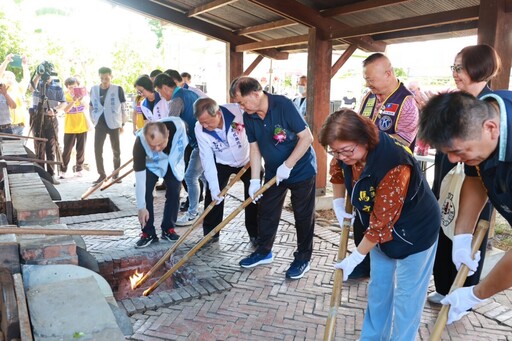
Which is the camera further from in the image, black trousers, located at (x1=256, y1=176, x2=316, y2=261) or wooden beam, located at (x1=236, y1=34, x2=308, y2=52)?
black trousers, located at (x1=256, y1=176, x2=316, y2=261)

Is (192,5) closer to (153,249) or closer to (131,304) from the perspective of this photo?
(153,249)

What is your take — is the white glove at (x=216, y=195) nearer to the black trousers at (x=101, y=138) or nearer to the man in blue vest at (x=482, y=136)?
the man in blue vest at (x=482, y=136)

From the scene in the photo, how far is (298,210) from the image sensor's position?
366cm

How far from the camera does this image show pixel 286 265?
13.3 ft

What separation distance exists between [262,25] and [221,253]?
171 inches

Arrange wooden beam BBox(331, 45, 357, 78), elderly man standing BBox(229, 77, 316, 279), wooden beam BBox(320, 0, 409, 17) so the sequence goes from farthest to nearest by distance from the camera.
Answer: wooden beam BBox(331, 45, 357, 78) → wooden beam BBox(320, 0, 409, 17) → elderly man standing BBox(229, 77, 316, 279)

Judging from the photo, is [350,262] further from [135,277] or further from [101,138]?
[101,138]

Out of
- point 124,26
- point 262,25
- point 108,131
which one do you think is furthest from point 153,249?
point 124,26

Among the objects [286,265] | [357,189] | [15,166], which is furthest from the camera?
[15,166]

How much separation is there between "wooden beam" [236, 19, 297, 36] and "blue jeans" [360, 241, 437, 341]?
4580 millimetres

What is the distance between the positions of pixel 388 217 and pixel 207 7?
566 centimetres

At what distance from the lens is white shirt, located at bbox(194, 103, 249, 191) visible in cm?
408

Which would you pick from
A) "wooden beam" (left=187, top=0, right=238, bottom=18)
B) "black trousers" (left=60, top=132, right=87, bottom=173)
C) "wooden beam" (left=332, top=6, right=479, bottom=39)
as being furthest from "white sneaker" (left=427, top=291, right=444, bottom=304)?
"black trousers" (left=60, top=132, right=87, bottom=173)

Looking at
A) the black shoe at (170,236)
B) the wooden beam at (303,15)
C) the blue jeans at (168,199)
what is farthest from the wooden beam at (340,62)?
the black shoe at (170,236)
